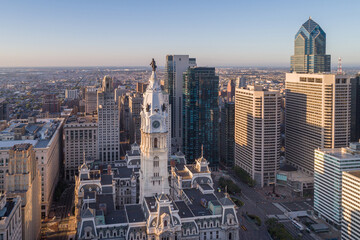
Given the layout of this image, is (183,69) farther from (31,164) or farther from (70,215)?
(31,164)

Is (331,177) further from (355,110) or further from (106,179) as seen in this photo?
(355,110)

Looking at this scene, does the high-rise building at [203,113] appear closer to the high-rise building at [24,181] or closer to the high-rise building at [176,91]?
the high-rise building at [176,91]

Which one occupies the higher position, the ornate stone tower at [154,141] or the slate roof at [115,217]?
the ornate stone tower at [154,141]

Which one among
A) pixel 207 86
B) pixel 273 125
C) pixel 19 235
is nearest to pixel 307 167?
pixel 273 125

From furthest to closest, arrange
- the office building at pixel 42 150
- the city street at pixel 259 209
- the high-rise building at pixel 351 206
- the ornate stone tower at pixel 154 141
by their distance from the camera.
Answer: the office building at pixel 42 150 → the city street at pixel 259 209 → the ornate stone tower at pixel 154 141 → the high-rise building at pixel 351 206

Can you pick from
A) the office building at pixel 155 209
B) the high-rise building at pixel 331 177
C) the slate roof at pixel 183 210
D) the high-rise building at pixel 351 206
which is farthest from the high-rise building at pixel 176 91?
the high-rise building at pixel 351 206
